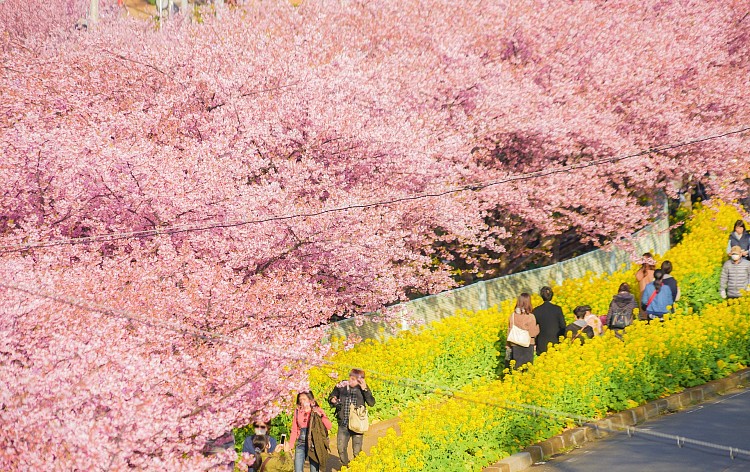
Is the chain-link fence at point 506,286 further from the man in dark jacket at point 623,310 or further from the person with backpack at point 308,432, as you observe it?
the person with backpack at point 308,432

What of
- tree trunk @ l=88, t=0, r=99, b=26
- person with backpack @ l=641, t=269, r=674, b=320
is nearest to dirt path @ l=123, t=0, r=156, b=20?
tree trunk @ l=88, t=0, r=99, b=26

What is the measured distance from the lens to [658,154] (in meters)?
23.3

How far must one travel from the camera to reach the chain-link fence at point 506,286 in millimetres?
17594

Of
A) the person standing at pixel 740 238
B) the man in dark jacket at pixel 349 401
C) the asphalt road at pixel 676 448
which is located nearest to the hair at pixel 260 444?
the man in dark jacket at pixel 349 401

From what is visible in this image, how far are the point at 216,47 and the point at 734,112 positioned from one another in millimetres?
13330

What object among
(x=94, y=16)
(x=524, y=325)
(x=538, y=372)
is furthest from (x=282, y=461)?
(x=94, y=16)

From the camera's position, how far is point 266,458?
41.5 feet

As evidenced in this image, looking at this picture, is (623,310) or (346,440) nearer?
(346,440)

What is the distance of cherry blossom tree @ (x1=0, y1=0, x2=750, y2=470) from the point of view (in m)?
11.1

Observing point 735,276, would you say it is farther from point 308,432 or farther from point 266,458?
point 266,458

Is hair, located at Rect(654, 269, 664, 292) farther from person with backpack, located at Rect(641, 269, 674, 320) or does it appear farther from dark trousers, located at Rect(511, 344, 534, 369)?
dark trousers, located at Rect(511, 344, 534, 369)

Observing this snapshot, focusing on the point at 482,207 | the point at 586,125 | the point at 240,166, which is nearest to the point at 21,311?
the point at 240,166

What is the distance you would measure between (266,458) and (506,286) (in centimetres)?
983

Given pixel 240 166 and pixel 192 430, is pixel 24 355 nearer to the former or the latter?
pixel 192 430
